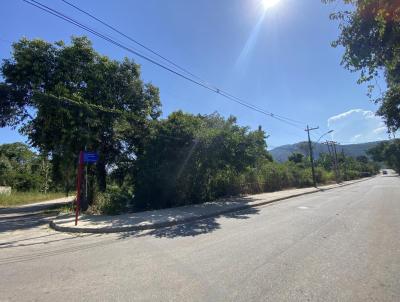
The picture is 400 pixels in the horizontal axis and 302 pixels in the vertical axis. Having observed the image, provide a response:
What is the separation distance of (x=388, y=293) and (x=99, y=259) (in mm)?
5449

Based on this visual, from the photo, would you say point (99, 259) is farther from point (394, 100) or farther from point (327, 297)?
point (394, 100)

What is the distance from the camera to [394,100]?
805 inches

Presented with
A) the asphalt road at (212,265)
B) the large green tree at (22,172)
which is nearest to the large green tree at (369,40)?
the asphalt road at (212,265)

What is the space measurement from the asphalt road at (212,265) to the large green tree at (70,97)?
27.8ft

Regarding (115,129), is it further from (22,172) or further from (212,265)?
(22,172)

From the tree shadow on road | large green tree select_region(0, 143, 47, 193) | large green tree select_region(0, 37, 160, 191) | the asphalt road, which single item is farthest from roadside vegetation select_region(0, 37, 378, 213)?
large green tree select_region(0, 143, 47, 193)

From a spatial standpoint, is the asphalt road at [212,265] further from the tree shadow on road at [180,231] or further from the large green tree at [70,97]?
the large green tree at [70,97]

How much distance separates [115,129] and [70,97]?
131 inches

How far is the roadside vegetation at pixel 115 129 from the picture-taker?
17.9 meters

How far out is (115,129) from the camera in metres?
20.1

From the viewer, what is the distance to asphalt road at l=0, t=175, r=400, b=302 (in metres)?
4.85

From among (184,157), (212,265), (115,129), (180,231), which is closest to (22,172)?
(115,129)

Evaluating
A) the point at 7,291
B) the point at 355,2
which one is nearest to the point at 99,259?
the point at 7,291

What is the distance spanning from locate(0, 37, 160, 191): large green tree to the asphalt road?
847 cm
